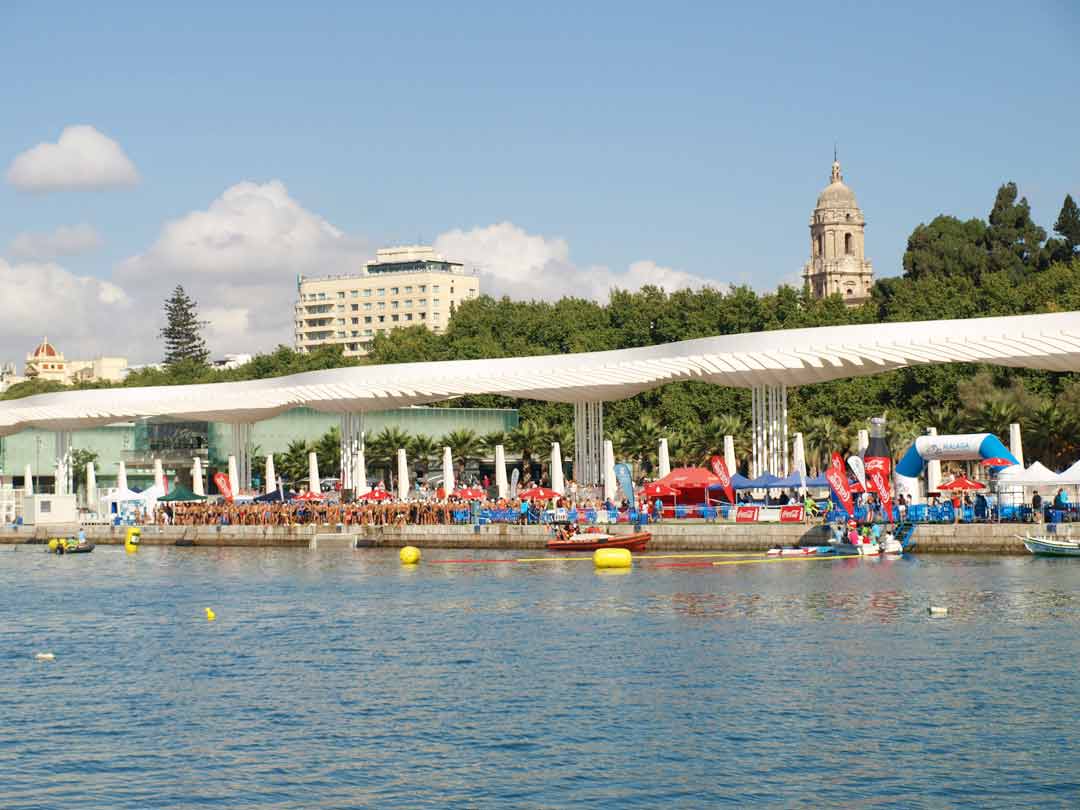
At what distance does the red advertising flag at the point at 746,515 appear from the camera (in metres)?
59.6

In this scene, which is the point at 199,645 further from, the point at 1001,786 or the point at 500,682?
the point at 1001,786

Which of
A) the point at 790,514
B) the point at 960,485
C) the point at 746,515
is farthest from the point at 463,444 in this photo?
the point at 960,485

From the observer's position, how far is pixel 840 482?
54.6m

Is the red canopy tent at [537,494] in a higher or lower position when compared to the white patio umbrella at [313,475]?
lower

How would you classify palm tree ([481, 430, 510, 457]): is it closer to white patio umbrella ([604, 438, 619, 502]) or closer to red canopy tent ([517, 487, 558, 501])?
white patio umbrella ([604, 438, 619, 502])

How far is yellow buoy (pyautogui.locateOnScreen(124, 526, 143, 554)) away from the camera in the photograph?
73150mm

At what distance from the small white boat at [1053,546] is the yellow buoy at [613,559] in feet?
42.5

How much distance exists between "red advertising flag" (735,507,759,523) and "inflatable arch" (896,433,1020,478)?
570 centimetres

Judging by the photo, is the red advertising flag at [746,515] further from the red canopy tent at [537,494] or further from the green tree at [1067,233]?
the green tree at [1067,233]

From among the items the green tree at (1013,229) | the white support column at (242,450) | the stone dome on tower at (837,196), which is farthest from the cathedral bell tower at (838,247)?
the white support column at (242,450)

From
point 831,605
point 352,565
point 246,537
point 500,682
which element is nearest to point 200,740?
point 500,682

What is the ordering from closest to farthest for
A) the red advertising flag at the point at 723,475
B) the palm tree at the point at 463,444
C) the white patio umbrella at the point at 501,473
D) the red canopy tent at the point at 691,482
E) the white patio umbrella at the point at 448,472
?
the red advertising flag at the point at 723,475, the red canopy tent at the point at 691,482, the white patio umbrella at the point at 501,473, the white patio umbrella at the point at 448,472, the palm tree at the point at 463,444

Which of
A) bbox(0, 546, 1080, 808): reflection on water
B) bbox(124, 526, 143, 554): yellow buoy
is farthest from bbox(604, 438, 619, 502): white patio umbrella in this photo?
bbox(124, 526, 143, 554): yellow buoy

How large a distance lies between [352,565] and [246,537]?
47.3ft
